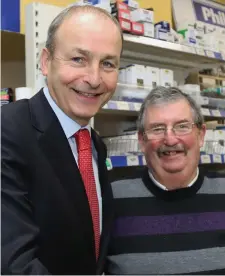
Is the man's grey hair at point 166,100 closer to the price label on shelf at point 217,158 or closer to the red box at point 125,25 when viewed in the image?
the red box at point 125,25

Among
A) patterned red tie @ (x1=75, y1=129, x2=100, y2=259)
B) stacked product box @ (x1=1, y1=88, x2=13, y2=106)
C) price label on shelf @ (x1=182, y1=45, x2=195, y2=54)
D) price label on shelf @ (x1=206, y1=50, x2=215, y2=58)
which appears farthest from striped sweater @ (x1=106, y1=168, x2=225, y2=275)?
price label on shelf @ (x1=206, y1=50, x2=215, y2=58)

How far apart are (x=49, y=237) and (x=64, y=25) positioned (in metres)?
0.61

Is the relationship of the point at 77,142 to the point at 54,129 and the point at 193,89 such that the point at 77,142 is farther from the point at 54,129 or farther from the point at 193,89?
the point at 193,89

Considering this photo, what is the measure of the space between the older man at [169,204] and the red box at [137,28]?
736 millimetres

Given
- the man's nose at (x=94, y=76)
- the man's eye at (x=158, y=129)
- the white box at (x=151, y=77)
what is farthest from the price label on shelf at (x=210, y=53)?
the man's nose at (x=94, y=76)

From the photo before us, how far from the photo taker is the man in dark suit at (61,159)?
1.03m

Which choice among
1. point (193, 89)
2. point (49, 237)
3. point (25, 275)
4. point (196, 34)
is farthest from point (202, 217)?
point (196, 34)

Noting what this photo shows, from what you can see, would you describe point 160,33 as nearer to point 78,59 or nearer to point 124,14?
point 124,14

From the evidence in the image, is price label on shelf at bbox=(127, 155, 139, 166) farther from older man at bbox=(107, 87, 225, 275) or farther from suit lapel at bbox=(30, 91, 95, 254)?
suit lapel at bbox=(30, 91, 95, 254)

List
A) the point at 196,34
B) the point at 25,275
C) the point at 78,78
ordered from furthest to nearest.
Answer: the point at 196,34
the point at 78,78
the point at 25,275

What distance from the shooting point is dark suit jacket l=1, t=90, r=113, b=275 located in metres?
0.99

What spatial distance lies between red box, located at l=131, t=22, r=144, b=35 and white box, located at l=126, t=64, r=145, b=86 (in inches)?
8.1

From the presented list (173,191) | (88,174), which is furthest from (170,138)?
(88,174)

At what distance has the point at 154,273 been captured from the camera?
1557 mm
